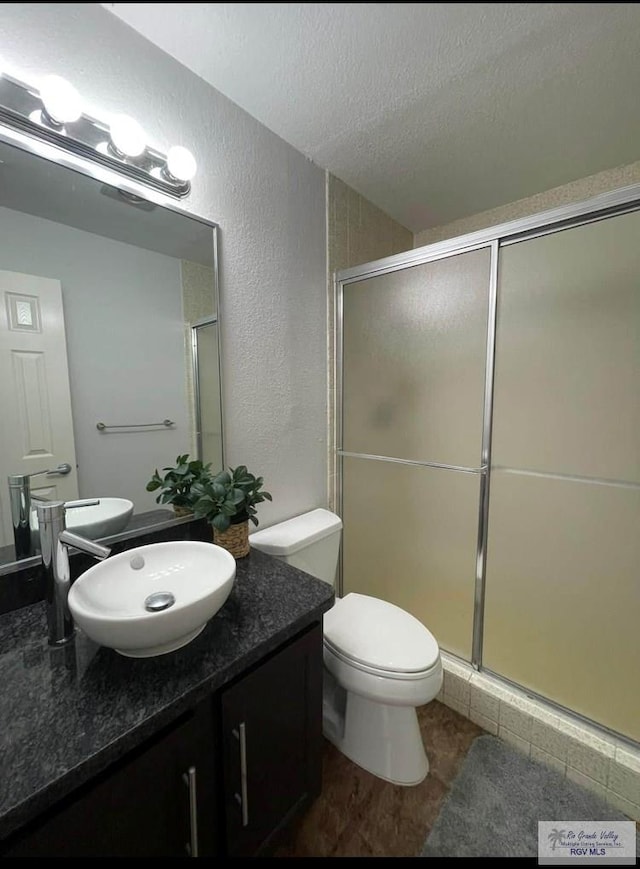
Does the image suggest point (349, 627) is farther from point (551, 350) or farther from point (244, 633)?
point (551, 350)

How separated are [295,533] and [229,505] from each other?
40cm

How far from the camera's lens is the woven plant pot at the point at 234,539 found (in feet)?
4.11

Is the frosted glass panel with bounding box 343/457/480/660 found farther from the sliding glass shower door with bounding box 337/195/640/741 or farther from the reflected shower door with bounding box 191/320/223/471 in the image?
the reflected shower door with bounding box 191/320/223/471

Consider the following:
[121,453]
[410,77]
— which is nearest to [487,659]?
[121,453]

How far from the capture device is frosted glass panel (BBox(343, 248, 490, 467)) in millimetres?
1447

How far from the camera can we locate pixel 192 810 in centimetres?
78

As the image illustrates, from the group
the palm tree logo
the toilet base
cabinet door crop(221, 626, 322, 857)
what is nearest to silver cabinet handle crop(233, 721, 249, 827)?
cabinet door crop(221, 626, 322, 857)

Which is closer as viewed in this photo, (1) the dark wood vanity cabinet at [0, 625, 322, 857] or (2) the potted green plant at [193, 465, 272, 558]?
(1) the dark wood vanity cabinet at [0, 625, 322, 857]

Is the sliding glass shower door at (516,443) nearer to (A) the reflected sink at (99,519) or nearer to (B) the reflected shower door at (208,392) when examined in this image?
(B) the reflected shower door at (208,392)

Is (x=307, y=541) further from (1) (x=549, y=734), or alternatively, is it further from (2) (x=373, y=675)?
(1) (x=549, y=734)

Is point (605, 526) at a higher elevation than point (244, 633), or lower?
higher

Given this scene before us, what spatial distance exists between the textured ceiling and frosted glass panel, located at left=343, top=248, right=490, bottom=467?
0.48 m

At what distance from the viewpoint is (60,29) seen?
0.95 meters

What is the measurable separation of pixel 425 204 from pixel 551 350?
1131 millimetres
